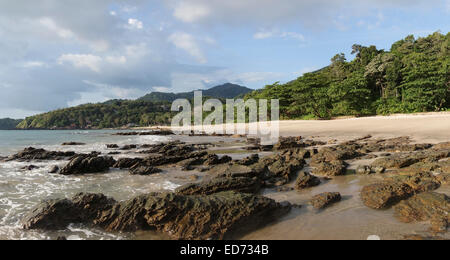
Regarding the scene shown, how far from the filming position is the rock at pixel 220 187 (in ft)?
20.4

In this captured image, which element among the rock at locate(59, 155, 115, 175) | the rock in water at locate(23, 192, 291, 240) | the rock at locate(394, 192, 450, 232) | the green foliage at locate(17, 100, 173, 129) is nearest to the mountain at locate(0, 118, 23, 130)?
the green foliage at locate(17, 100, 173, 129)

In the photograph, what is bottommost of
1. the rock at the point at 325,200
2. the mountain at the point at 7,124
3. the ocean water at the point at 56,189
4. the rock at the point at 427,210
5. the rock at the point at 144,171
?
the ocean water at the point at 56,189

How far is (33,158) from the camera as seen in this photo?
48.9 feet

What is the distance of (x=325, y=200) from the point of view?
17.2ft

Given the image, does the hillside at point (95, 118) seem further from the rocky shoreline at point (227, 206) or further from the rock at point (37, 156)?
the rocky shoreline at point (227, 206)

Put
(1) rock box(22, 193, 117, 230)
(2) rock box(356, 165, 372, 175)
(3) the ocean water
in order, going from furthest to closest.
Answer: (2) rock box(356, 165, 372, 175) → (1) rock box(22, 193, 117, 230) → (3) the ocean water

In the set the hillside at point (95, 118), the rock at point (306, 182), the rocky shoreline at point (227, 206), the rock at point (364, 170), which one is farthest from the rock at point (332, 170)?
the hillside at point (95, 118)

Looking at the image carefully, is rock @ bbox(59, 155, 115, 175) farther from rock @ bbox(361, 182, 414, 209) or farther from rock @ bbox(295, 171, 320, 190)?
rock @ bbox(361, 182, 414, 209)

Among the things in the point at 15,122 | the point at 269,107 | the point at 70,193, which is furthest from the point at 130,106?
the point at 70,193

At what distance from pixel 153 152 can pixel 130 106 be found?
178 meters

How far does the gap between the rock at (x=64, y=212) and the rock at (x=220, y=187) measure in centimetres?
196

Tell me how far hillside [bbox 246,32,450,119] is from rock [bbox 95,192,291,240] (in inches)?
1527

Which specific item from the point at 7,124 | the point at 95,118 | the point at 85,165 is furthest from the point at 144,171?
the point at 7,124

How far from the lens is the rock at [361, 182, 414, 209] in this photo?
4.88 m
